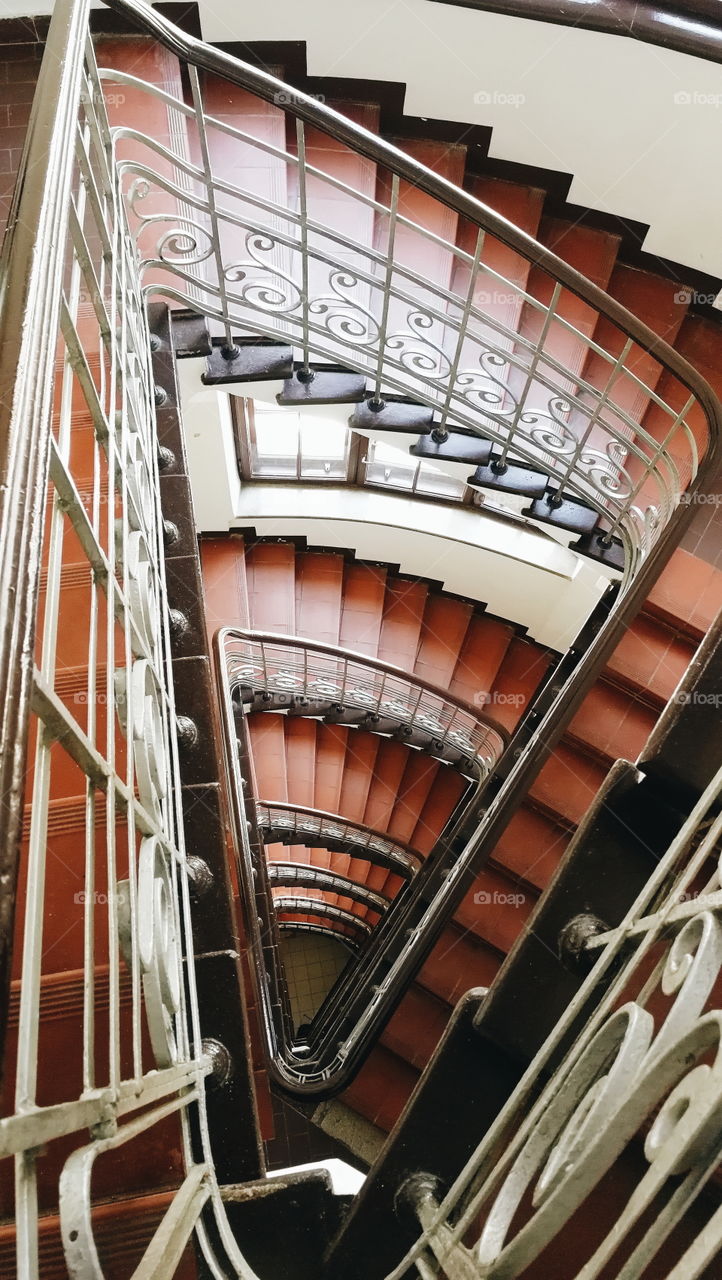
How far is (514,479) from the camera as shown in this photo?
4.23 metres

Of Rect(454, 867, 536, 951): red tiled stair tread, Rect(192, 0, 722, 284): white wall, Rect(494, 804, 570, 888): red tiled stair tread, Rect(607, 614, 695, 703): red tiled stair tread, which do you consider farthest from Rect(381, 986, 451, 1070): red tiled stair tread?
Rect(192, 0, 722, 284): white wall

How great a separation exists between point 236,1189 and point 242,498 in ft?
17.3

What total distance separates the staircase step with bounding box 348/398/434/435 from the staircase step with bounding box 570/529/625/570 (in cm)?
123

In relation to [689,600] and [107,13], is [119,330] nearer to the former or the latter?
[107,13]

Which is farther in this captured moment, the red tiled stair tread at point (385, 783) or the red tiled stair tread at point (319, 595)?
the red tiled stair tread at point (385, 783)

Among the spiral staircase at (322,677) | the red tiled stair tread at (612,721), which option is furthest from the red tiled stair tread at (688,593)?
the red tiled stair tread at (612,721)

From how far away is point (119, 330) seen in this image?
7.51ft

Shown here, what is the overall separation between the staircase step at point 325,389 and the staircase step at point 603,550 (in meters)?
1.62

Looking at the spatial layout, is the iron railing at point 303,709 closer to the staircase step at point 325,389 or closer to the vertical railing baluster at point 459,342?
the staircase step at point 325,389

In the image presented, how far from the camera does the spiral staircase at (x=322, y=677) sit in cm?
101

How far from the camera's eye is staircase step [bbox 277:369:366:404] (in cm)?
367

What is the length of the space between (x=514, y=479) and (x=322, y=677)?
107 inches

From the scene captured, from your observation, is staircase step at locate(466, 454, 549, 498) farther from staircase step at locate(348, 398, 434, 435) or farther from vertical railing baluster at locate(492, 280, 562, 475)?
staircase step at locate(348, 398, 434, 435)

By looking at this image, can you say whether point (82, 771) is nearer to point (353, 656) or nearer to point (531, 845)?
point (531, 845)
